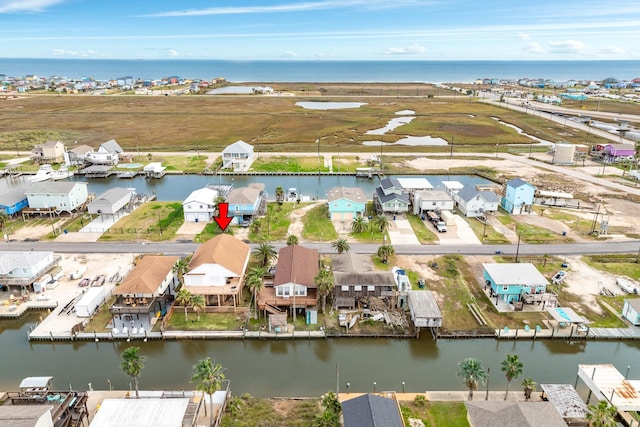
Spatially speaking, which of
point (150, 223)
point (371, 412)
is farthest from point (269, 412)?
point (150, 223)

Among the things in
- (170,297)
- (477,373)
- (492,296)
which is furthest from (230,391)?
(492,296)

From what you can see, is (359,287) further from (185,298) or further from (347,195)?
(347,195)

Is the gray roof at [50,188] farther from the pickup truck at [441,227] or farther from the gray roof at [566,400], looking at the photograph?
the gray roof at [566,400]

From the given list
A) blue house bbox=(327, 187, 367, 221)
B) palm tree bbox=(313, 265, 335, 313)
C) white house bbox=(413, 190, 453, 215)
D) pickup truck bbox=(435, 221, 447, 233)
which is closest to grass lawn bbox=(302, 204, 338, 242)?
blue house bbox=(327, 187, 367, 221)

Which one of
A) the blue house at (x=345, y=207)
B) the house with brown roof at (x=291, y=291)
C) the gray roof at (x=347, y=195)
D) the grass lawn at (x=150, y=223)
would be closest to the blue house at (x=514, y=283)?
the house with brown roof at (x=291, y=291)

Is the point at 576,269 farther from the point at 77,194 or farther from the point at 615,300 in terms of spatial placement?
the point at 77,194
